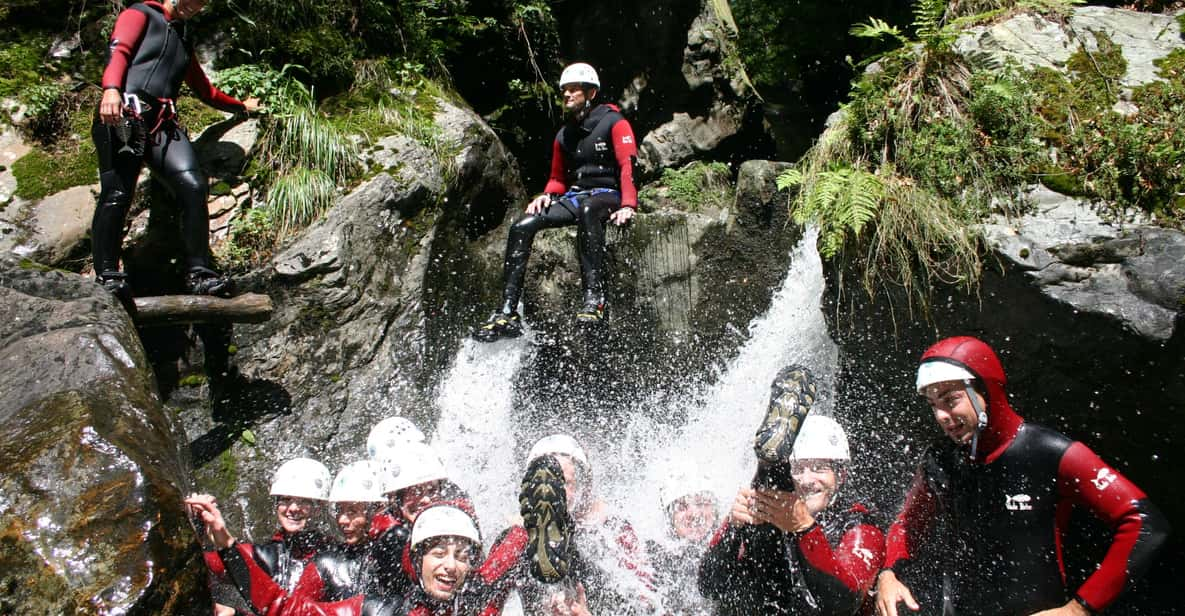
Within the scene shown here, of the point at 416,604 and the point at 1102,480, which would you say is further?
the point at 416,604

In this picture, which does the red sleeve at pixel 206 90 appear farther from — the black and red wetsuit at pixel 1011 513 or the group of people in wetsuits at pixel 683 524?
the black and red wetsuit at pixel 1011 513

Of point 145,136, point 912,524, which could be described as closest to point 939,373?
point 912,524

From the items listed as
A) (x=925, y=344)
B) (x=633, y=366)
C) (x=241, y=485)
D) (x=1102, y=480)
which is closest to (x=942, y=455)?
(x=1102, y=480)

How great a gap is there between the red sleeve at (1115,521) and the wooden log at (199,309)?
192 inches

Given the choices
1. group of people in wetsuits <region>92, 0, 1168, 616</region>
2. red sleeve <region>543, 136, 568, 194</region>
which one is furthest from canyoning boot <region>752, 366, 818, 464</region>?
red sleeve <region>543, 136, 568, 194</region>

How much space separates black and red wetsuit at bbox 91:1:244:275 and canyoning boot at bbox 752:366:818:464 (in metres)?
3.89

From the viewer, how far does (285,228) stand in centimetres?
595

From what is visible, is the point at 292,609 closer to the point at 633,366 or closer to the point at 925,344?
the point at 633,366

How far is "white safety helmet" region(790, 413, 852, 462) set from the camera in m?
3.65

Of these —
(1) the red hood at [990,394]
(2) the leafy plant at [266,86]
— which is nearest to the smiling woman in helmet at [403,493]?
(1) the red hood at [990,394]

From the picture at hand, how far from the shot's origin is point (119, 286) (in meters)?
4.59

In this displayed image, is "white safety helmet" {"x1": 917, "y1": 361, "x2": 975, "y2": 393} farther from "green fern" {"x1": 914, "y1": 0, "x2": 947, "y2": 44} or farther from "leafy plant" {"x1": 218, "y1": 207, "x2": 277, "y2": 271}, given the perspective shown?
"leafy plant" {"x1": 218, "y1": 207, "x2": 277, "y2": 271}

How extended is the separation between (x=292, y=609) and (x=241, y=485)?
173 centimetres

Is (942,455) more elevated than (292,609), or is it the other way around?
(942,455)
